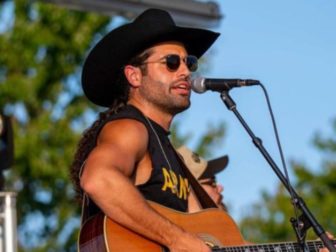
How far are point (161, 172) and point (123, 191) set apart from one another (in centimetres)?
37

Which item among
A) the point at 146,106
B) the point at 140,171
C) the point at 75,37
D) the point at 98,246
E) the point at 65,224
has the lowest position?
the point at 98,246

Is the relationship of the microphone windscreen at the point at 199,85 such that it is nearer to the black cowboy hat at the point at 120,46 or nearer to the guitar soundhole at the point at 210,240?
the black cowboy hat at the point at 120,46

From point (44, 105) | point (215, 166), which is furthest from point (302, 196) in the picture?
point (215, 166)

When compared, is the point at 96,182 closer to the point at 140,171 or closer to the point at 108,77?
the point at 140,171

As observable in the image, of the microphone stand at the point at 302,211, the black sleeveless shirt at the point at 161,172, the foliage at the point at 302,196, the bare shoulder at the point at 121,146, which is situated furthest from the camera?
the foliage at the point at 302,196

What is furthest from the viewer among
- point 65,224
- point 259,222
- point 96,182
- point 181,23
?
point 259,222

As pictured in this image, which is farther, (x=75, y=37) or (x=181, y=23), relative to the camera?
(x=75, y=37)

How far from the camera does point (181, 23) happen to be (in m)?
9.00

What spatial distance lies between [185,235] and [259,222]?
19892mm

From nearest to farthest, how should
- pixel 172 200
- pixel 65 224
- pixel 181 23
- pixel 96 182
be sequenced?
pixel 96 182 → pixel 172 200 → pixel 181 23 → pixel 65 224

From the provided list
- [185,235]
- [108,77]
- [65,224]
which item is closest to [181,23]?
[108,77]

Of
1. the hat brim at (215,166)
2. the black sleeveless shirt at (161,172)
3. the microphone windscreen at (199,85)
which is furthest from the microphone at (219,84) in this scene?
the hat brim at (215,166)

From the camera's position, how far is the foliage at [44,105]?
16203 millimetres

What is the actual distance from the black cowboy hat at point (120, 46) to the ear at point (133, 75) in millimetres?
36
